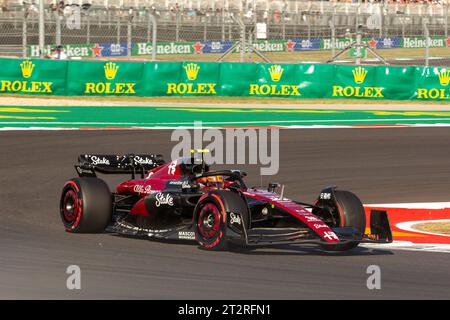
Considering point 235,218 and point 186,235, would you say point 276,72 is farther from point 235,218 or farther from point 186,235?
point 235,218

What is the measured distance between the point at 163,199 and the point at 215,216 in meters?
1.10

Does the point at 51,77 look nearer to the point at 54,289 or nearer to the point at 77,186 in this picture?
the point at 77,186

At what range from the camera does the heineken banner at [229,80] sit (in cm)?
3438

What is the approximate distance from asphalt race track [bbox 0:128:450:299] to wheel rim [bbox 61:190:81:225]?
20 cm

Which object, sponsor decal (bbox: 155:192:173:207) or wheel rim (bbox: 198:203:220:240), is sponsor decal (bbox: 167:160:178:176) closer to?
sponsor decal (bbox: 155:192:173:207)

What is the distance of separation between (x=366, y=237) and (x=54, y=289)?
3.99m

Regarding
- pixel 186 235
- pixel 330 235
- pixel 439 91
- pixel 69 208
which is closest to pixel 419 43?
pixel 439 91

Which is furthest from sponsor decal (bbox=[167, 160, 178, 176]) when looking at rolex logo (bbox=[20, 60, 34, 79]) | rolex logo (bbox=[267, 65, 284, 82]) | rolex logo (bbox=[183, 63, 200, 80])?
rolex logo (bbox=[267, 65, 284, 82])

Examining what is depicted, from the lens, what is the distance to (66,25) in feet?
130

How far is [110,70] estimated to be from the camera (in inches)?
1364

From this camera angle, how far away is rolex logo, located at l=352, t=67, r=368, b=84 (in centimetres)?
3556

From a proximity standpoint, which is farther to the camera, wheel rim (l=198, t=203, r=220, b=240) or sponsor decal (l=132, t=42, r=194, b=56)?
sponsor decal (l=132, t=42, r=194, b=56)
